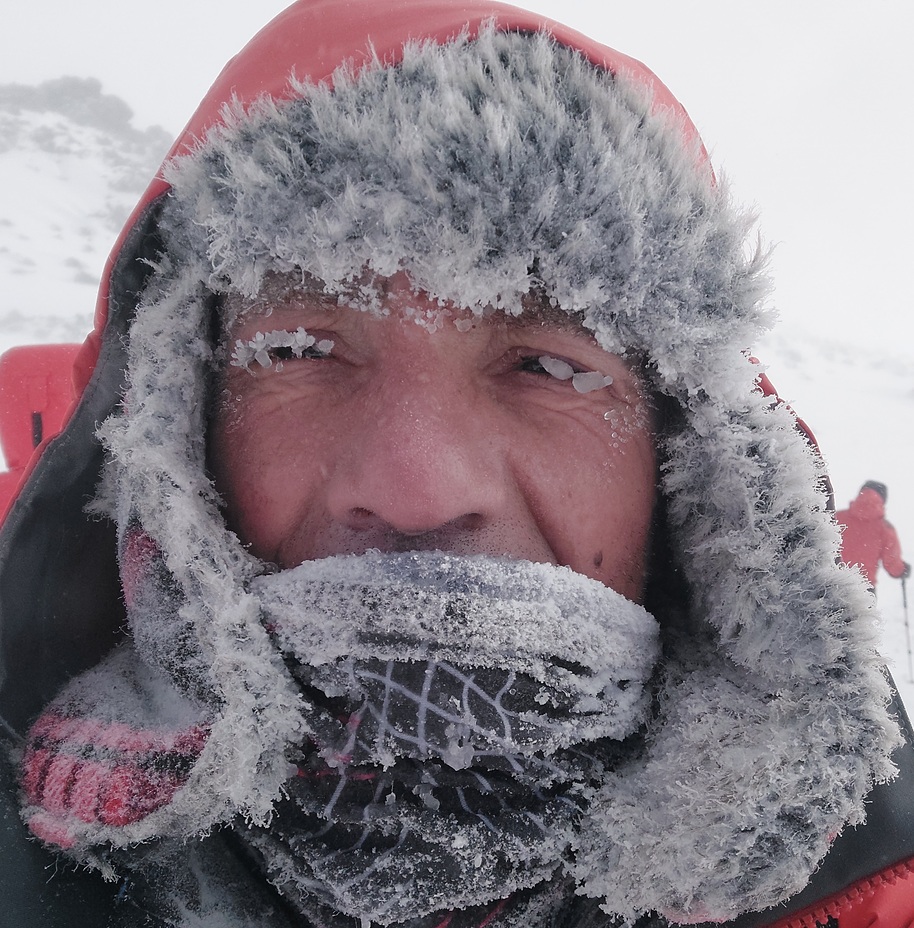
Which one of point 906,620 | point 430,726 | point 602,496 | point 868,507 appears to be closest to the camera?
point 430,726

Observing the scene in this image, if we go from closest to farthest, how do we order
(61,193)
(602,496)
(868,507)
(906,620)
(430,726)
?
(430,726) → (602,496) → (868,507) → (906,620) → (61,193)

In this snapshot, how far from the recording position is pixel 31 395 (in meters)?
2.88

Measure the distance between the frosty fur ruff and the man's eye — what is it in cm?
7

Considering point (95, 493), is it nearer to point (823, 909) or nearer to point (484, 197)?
point (484, 197)

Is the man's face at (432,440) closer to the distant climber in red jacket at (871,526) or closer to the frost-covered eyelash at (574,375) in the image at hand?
the frost-covered eyelash at (574,375)

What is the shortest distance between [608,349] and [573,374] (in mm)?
85

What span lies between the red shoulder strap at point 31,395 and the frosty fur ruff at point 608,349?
233 centimetres

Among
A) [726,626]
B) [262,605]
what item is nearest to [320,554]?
[262,605]

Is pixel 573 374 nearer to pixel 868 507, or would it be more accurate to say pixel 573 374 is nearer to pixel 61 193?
pixel 868 507

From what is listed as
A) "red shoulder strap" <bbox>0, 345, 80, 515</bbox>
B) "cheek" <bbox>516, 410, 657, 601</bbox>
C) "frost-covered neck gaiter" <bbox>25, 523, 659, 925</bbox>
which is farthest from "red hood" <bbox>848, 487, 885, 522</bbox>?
"red shoulder strap" <bbox>0, 345, 80, 515</bbox>

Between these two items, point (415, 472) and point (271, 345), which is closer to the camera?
point (415, 472)

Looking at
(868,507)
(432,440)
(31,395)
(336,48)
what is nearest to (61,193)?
(31,395)

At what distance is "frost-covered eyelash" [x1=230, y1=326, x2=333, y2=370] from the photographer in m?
0.95

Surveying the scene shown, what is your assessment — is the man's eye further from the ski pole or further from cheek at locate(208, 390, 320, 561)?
the ski pole
